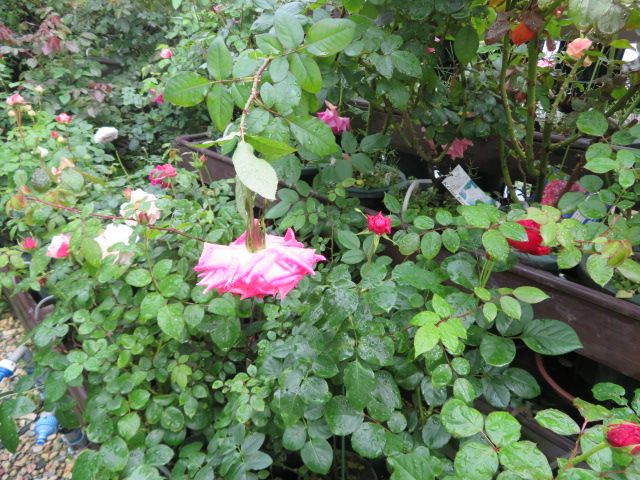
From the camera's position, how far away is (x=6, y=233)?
1894 millimetres

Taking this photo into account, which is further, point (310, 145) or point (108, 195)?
point (108, 195)

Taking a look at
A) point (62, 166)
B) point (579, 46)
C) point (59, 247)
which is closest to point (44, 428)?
point (59, 247)

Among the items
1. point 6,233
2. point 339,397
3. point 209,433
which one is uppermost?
point 339,397

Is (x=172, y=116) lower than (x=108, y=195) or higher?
lower

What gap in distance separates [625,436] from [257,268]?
1.25 feet

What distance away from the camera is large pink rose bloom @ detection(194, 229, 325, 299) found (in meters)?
0.45

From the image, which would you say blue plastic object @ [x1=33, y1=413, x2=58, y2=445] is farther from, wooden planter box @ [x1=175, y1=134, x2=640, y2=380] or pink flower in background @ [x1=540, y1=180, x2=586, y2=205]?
pink flower in background @ [x1=540, y1=180, x2=586, y2=205]

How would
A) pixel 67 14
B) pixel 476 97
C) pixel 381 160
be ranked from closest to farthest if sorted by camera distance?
pixel 476 97 < pixel 381 160 < pixel 67 14

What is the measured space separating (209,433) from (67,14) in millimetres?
3374

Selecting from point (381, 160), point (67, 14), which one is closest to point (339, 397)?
point (381, 160)

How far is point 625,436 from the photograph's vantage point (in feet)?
1.24

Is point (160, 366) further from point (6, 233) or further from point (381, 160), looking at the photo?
point (6, 233)

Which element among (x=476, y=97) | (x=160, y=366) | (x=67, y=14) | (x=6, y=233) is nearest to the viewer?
(x=160, y=366)

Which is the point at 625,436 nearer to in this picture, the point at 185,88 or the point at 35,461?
the point at 185,88
